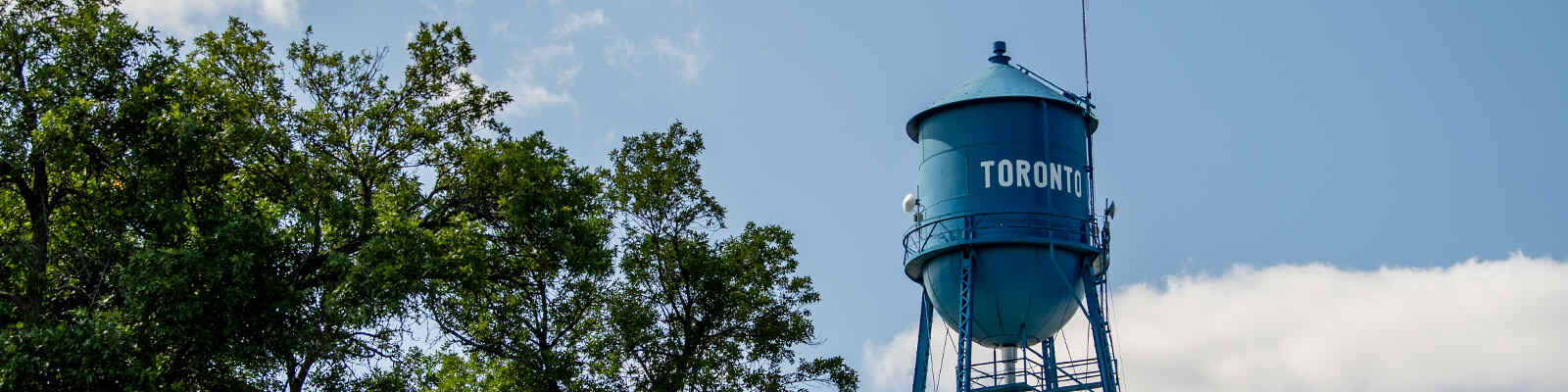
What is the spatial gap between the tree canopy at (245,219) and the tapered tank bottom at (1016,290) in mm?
8384

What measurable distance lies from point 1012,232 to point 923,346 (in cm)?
331

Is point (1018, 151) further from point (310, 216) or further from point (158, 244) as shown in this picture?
point (158, 244)

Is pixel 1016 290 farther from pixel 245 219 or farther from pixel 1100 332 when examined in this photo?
pixel 245 219

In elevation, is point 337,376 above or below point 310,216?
below

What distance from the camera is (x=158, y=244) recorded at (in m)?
18.7

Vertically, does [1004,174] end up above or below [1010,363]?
above

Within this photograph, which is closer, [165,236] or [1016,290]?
[165,236]

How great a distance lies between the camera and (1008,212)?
96.6 ft

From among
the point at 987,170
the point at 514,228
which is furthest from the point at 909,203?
the point at 514,228

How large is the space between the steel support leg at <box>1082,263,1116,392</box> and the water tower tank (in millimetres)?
230

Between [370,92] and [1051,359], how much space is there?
14.2 meters

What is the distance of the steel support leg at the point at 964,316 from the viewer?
29250 millimetres

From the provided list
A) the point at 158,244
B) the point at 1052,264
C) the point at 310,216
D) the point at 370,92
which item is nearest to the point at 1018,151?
the point at 1052,264

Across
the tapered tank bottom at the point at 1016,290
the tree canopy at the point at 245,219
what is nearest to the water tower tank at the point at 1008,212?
the tapered tank bottom at the point at 1016,290
